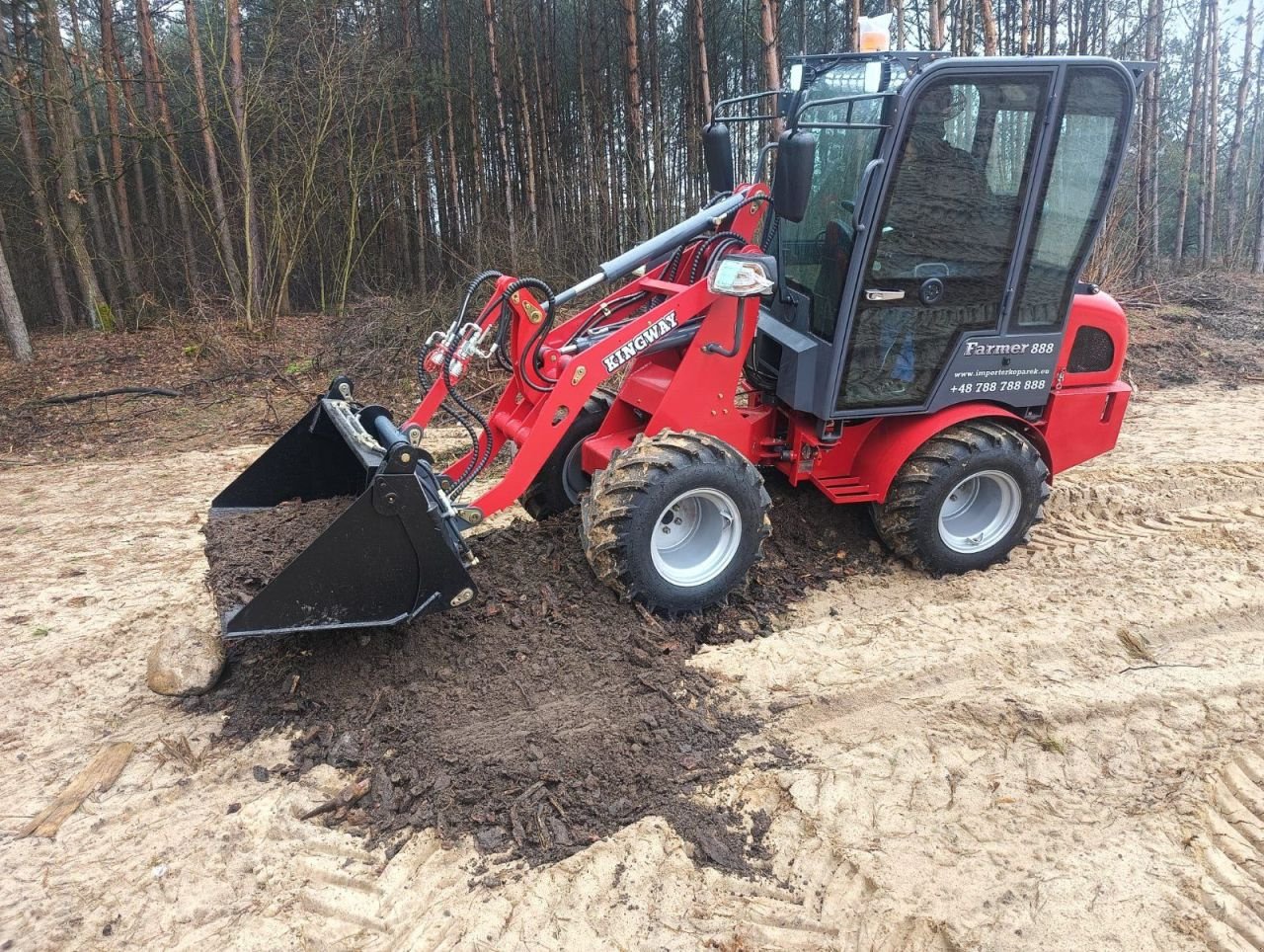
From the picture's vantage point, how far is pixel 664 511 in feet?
12.3

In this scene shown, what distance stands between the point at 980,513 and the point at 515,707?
2.79 meters

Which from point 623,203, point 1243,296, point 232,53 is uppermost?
A: point 232,53

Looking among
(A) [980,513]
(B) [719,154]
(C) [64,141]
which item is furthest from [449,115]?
(A) [980,513]

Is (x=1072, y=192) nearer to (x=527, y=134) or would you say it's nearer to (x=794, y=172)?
(x=794, y=172)

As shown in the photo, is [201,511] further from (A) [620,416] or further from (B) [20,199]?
(B) [20,199]

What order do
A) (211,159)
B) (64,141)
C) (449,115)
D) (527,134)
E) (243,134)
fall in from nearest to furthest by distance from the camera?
(243,134), (64,141), (211,159), (527,134), (449,115)

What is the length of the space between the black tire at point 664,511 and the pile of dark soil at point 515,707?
17 centimetres

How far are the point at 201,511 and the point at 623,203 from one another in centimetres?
1188

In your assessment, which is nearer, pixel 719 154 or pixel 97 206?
pixel 719 154

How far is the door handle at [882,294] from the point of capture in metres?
3.99

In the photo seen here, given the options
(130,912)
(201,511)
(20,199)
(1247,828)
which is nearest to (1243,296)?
(1247,828)

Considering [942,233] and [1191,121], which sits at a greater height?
[1191,121]

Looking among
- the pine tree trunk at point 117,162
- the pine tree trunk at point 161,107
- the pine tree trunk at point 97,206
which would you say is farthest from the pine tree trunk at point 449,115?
the pine tree trunk at point 97,206

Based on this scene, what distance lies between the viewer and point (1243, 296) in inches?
549
